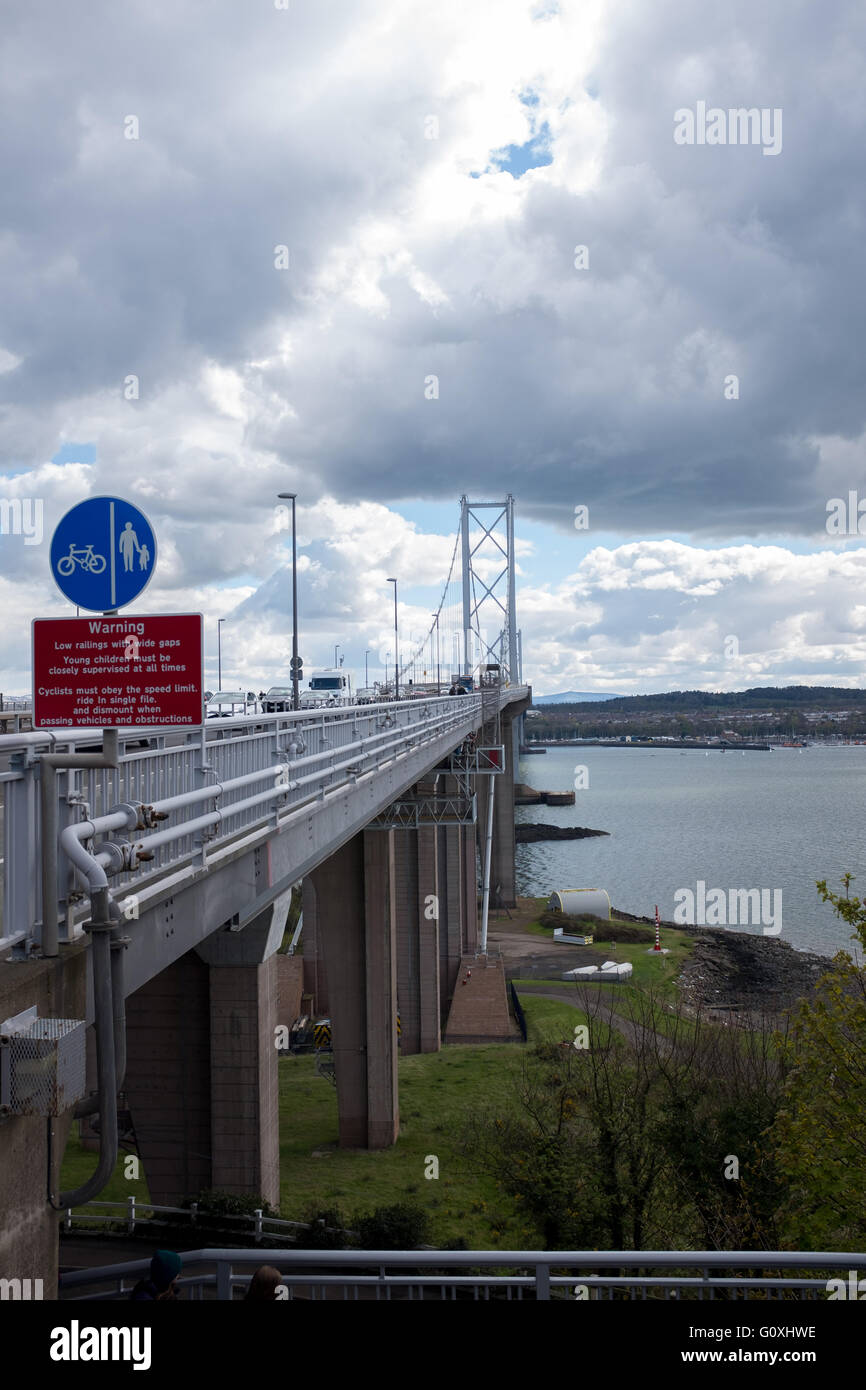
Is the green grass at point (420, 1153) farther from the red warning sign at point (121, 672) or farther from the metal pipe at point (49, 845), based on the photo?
the red warning sign at point (121, 672)

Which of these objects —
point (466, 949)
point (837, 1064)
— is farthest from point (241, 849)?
point (466, 949)

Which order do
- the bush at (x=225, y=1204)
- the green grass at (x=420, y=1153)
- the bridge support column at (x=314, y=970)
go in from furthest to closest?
the bridge support column at (x=314, y=970), the green grass at (x=420, y=1153), the bush at (x=225, y=1204)

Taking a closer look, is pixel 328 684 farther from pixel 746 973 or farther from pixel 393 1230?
pixel 393 1230

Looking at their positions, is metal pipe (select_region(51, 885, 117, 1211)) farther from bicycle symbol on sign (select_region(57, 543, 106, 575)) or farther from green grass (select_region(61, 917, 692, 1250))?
green grass (select_region(61, 917, 692, 1250))

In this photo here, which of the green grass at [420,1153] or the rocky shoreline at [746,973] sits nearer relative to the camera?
the green grass at [420,1153]

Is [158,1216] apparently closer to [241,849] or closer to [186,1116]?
[186,1116]

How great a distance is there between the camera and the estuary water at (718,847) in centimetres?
5472

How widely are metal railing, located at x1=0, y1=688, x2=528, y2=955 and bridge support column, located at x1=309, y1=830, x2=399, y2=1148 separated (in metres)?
14.1

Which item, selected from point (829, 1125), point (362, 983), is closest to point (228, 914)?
point (829, 1125)

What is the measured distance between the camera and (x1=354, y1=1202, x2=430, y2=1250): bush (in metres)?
15.4

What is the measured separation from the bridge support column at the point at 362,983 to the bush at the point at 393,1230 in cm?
832

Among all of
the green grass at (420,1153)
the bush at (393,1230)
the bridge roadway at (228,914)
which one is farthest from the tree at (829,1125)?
the bridge roadway at (228,914)

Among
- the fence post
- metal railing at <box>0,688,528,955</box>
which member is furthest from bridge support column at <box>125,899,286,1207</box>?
the fence post

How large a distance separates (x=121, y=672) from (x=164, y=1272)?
252 cm
